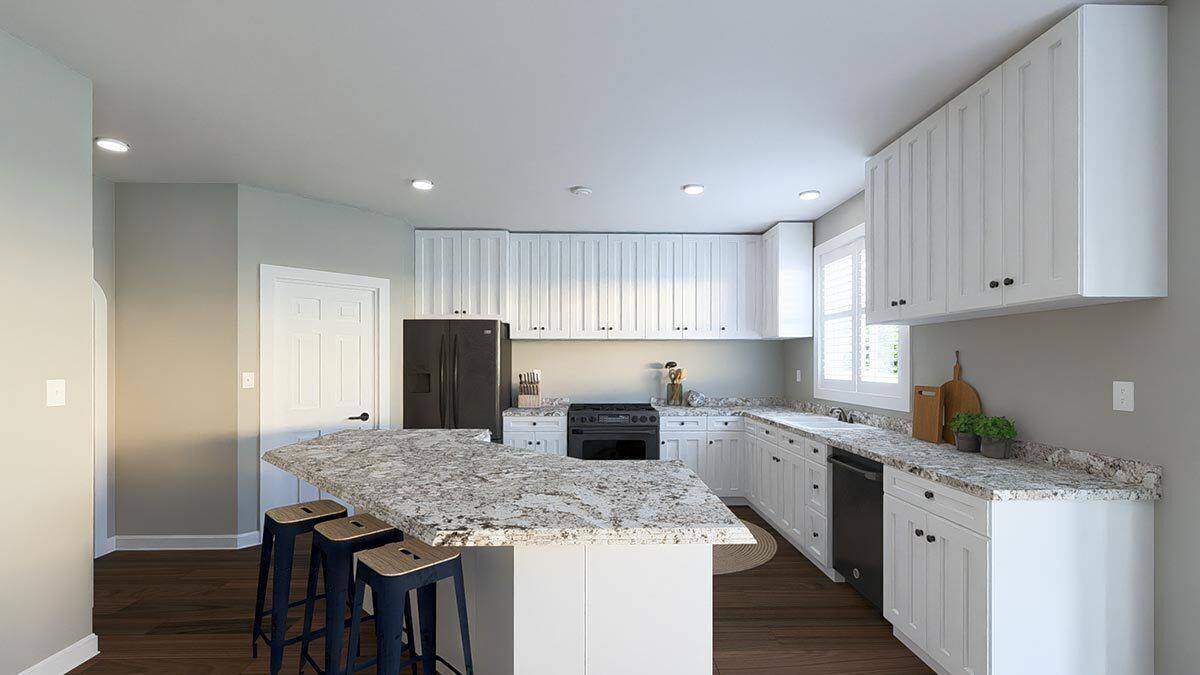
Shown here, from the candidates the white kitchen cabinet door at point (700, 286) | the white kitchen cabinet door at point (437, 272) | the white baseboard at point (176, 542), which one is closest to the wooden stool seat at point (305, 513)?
the white baseboard at point (176, 542)

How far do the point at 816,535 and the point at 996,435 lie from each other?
140cm

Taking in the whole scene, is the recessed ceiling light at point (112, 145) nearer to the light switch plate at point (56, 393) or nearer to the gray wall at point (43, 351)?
the gray wall at point (43, 351)

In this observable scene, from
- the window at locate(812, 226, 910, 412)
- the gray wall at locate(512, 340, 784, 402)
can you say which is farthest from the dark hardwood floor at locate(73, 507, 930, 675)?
the gray wall at locate(512, 340, 784, 402)

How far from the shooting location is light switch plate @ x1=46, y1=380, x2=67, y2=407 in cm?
237

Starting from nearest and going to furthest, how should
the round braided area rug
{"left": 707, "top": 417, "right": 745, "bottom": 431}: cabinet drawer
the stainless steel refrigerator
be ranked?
the round braided area rug < the stainless steel refrigerator < {"left": 707, "top": 417, "right": 745, "bottom": 431}: cabinet drawer

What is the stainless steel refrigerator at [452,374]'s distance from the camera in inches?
191

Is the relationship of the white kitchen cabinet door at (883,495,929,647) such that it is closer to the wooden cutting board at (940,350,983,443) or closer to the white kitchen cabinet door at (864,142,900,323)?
the wooden cutting board at (940,350,983,443)

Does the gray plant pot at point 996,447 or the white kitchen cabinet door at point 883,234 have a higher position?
the white kitchen cabinet door at point 883,234

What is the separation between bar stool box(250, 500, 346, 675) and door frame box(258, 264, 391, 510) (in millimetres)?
1766

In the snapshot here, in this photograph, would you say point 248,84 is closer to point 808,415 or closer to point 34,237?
point 34,237

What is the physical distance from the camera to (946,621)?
2299mm

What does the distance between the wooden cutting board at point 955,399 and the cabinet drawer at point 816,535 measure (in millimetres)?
870

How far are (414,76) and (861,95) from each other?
1.94 meters

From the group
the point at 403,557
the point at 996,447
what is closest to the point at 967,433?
the point at 996,447
